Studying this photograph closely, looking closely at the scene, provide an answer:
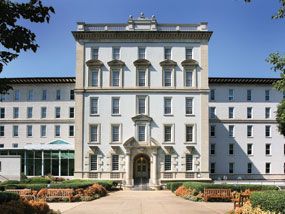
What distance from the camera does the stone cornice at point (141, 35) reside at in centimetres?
6047

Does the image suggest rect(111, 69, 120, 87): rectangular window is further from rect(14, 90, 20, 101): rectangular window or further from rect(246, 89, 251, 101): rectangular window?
rect(246, 89, 251, 101): rectangular window

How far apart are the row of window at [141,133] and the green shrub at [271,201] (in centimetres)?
4089

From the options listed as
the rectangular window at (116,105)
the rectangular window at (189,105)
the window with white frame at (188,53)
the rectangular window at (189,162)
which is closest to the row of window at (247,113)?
the rectangular window at (189,105)

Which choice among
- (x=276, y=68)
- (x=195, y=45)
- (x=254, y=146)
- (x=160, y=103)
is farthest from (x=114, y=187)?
(x=276, y=68)

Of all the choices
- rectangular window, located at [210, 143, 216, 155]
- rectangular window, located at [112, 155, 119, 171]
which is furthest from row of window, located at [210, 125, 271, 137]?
rectangular window, located at [112, 155, 119, 171]

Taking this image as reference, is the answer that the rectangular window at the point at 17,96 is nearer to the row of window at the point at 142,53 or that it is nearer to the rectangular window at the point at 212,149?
the row of window at the point at 142,53

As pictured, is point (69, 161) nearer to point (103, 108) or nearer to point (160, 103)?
point (103, 108)

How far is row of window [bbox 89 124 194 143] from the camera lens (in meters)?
58.8

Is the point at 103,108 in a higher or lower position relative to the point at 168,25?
lower

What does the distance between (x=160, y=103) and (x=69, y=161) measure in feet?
53.4

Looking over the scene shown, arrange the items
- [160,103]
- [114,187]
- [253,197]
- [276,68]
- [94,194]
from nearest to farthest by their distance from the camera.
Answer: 1. [276,68]
2. [253,197]
3. [94,194]
4. [114,187]
5. [160,103]

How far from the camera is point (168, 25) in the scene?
6128cm

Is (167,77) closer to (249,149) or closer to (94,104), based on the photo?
(94,104)

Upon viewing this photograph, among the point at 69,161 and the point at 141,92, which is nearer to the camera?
the point at 141,92
